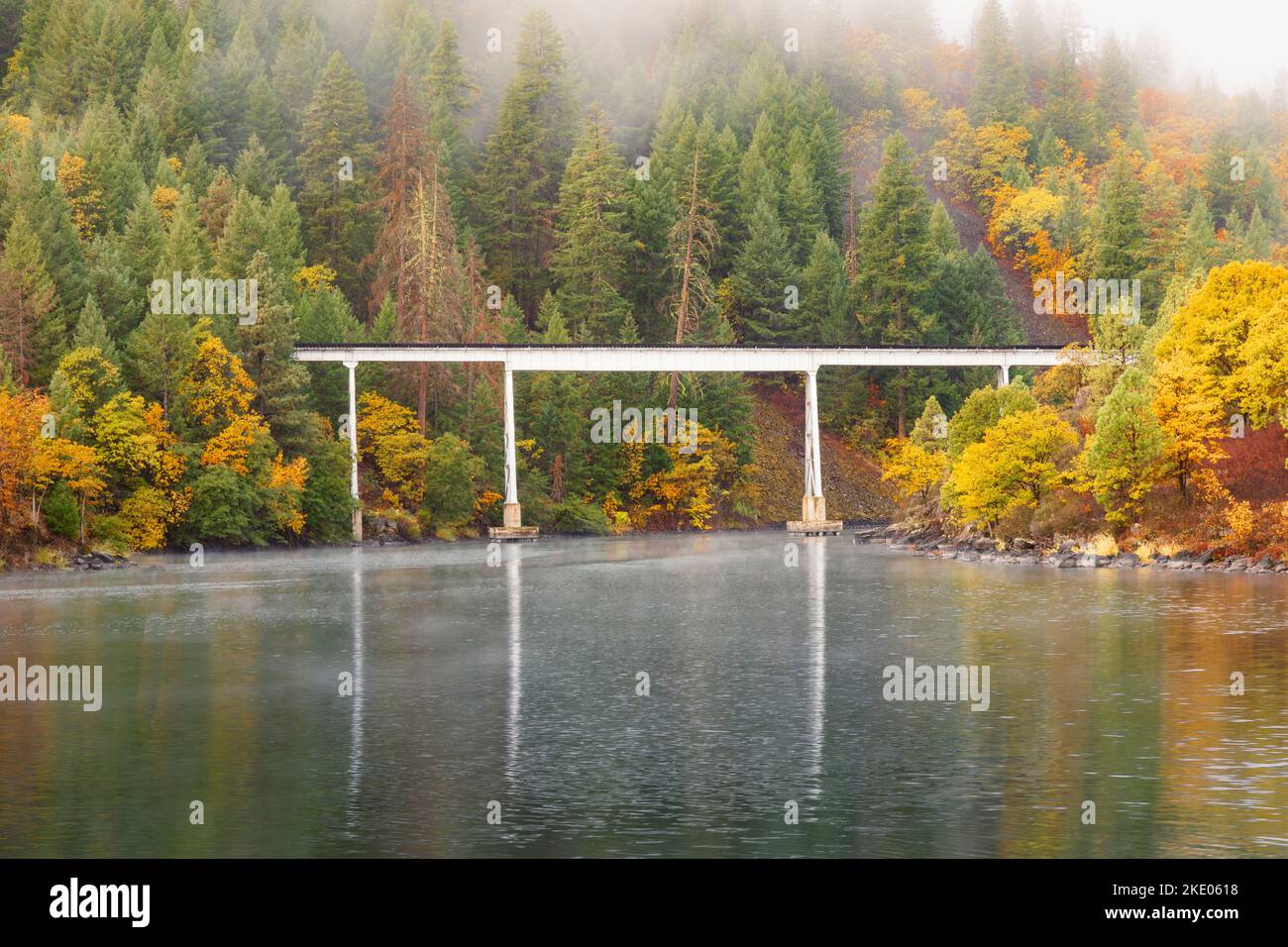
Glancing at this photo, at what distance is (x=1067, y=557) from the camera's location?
80750 millimetres

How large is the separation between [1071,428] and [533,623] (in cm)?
4627

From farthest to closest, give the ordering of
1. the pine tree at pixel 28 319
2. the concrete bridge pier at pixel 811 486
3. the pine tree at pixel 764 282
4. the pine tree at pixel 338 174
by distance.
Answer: the pine tree at pixel 764 282 → the pine tree at pixel 338 174 → the concrete bridge pier at pixel 811 486 → the pine tree at pixel 28 319

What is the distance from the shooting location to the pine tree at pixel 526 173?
166 m

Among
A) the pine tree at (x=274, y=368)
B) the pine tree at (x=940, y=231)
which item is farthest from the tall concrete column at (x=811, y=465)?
the pine tree at (x=940, y=231)

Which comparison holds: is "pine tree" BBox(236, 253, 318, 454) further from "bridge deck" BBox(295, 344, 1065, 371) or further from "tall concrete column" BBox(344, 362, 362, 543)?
"bridge deck" BBox(295, 344, 1065, 371)

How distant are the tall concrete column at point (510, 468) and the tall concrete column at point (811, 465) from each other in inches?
918

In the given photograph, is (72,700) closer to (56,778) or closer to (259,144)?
(56,778)

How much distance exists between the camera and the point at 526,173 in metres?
169

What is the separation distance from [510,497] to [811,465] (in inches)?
965

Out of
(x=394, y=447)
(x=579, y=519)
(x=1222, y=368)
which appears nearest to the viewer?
(x=1222, y=368)

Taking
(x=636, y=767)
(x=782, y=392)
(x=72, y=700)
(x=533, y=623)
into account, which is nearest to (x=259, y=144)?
(x=782, y=392)

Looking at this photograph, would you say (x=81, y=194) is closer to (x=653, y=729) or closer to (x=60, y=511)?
(x=60, y=511)

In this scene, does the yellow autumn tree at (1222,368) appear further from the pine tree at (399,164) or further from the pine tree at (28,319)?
the pine tree at (399,164)

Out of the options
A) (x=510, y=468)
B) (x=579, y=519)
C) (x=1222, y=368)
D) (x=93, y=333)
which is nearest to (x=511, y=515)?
(x=510, y=468)
